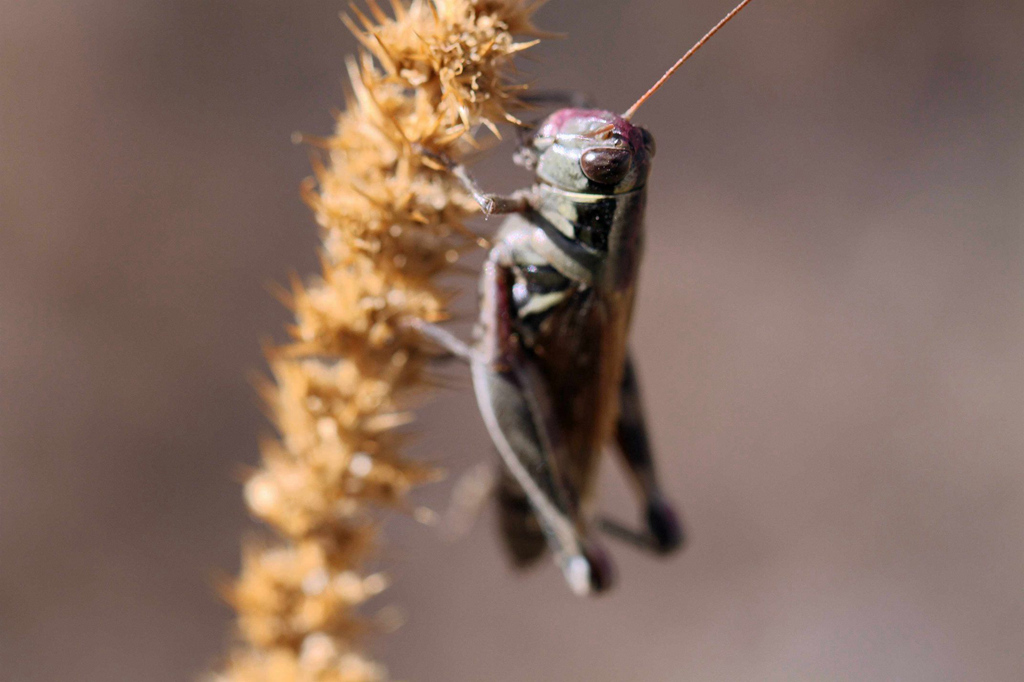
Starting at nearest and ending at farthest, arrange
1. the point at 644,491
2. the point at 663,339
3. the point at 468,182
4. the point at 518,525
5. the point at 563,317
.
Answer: the point at 468,182
the point at 563,317
the point at 518,525
the point at 644,491
the point at 663,339

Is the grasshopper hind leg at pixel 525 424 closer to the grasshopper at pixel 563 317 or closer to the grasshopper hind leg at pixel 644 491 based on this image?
the grasshopper at pixel 563 317

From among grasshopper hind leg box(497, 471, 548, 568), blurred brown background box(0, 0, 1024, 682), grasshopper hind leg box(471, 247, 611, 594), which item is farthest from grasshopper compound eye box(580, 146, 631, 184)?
blurred brown background box(0, 0, 1024, 682)

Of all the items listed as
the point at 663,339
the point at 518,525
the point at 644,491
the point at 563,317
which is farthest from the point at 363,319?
the point at 663,339

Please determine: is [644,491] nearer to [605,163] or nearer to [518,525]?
[518,525]

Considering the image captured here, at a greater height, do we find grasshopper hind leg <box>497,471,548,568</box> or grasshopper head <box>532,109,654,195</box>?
grasshopper head <box>532,109,654,195</box>

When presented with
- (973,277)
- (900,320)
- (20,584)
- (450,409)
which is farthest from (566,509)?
(973,277)

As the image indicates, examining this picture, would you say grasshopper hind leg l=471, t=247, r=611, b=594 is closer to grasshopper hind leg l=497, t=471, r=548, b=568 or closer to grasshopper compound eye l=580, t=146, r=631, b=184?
grasshopper hind leg l=497, t=471, r=548, b=568

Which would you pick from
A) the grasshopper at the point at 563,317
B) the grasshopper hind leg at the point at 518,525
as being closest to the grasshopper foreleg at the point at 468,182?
the grasshopper at the point at 563,317
